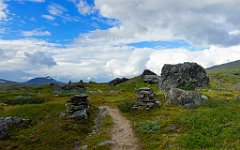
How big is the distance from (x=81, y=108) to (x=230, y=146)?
27509 mm

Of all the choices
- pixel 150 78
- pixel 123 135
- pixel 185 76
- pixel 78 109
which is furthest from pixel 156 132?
pixel 150 78

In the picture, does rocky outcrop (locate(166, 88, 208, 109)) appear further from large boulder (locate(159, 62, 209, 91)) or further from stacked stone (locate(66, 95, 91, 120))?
large boulder (locate(159, 62, 209, 91))

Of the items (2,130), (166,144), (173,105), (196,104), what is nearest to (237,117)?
(166,144)

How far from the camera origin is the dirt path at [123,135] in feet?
103

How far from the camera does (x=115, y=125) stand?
41500 millimetres

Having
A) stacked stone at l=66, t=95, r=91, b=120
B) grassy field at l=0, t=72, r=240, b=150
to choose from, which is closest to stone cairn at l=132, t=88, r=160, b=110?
A: grassy field at l=0, t=72, r=240, b=150

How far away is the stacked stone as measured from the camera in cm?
4528

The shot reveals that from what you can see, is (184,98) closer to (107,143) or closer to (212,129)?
(212,129)

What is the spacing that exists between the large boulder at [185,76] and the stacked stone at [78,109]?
3622 centimetres

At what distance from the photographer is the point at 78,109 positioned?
47938mm

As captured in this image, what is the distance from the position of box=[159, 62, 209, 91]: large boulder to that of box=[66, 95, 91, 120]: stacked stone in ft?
119

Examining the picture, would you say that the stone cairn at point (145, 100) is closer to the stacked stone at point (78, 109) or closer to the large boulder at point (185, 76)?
the stacked stone at point (78, 109)

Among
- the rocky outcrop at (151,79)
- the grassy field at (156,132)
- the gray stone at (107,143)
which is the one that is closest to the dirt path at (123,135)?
the gray stone at (107,143)

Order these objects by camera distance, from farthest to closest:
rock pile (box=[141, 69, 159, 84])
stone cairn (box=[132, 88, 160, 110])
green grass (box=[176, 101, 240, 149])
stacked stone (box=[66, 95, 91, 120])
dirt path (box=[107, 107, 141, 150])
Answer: rock pile (box=[141, 69, 159, 84]), stone cairn (box=[132, 88, 160, 110]), stacked stone (box=[66, 95, 91, 120]), dirt path (box=[107, 107, 141, 150]), green grass (box=[176, 101, 240, 149])
